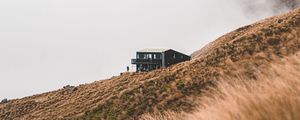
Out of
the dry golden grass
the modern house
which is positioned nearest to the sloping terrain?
the modern house

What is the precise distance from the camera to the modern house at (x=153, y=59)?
78188 millimetres

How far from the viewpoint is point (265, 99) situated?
5.35m

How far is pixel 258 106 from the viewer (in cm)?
529

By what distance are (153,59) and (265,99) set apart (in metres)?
73.3

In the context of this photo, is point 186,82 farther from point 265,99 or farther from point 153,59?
point 153,59

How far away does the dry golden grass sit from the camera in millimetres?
4934

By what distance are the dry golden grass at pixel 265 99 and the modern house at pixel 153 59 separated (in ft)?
232

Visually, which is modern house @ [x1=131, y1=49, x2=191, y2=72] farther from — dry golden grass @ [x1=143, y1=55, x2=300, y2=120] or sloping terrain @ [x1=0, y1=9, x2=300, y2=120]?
dry golden grass @ [x1=143, y1=55, x2=300, y2=120]

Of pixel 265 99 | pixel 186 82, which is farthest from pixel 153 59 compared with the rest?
pixel 265 99

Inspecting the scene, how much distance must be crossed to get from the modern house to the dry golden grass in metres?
70.8

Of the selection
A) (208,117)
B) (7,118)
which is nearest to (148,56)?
(7,118)

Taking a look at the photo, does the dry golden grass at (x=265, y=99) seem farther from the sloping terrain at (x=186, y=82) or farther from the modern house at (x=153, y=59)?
the modern house at (x=153, y=59)

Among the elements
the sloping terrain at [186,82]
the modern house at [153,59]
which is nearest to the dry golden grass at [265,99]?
the sloping terrain at [186,82]

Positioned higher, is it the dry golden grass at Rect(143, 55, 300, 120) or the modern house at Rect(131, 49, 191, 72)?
the modern house at Rect(131, 49, 191, 72)
